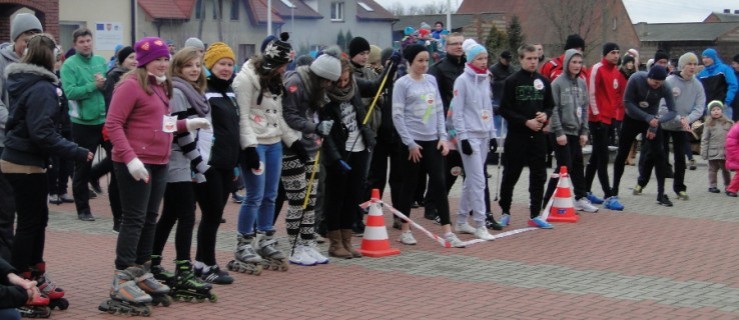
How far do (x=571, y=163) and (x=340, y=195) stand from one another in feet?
13.9

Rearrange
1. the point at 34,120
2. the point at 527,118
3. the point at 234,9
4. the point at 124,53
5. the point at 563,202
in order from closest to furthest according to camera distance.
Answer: the point at 34,120
the point at 124,53
the point at 527,118
the point at 563,202
the point at 234,9

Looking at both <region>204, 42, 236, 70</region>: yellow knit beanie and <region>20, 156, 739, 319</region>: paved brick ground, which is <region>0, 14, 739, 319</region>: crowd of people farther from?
<region>20, 156, 739, 319</region>: paved brick ground

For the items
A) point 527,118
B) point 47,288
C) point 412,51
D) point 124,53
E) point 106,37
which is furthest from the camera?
point 106,37

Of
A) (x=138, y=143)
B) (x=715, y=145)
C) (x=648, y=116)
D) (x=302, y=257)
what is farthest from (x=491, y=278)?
(x=715, y=145)

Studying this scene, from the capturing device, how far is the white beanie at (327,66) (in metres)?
8.90

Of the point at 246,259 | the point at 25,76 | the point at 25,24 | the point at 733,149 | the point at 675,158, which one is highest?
the point at 25,24

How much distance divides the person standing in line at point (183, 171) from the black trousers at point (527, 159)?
4.65 meters

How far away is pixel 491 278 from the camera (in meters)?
8.80

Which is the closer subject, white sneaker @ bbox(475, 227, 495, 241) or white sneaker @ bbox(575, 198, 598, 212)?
white sneaker @ bbox(475, 227, 495, 241)

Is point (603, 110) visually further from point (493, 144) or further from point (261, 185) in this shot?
point (261, 185)

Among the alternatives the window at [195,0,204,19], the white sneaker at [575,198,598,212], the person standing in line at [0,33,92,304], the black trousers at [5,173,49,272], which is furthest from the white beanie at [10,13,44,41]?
the window at [195,0,204,19]

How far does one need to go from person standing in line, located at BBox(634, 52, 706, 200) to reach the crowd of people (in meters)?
0.02

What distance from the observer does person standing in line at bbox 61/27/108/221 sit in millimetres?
Result: 11777

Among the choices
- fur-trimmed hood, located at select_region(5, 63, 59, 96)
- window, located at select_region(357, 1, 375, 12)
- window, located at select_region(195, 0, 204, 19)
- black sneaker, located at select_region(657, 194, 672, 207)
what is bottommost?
black sneaker, located at select_region(657, 194, 672, 207)
